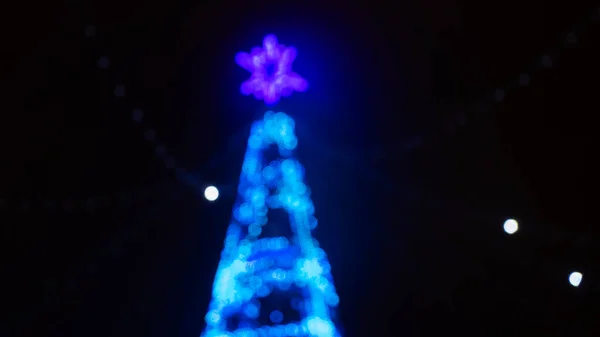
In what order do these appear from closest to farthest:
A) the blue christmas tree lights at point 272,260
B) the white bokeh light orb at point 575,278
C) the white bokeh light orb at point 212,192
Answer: the blue christmas tree lights at point 272,260 → the white bokeh light orb at point 575,278 → the white bokeh light orb at point 212,192

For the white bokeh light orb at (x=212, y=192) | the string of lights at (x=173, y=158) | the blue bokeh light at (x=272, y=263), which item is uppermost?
the string of lights at (x=173, y=158)

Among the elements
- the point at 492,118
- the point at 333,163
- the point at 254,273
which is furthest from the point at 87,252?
the point at 492,118

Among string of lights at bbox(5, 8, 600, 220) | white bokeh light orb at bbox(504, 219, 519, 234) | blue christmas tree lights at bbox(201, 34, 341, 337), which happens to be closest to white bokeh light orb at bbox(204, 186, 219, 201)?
string of lights at bbox(5, 8, 600, 220)

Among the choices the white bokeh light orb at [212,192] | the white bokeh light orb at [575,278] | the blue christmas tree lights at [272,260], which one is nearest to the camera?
the blue christmas tree lights at [272,260]

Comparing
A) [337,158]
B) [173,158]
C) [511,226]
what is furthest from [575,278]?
[173,158]

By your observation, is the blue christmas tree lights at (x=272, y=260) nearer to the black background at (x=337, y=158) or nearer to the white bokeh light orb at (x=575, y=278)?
the black background at (x=337, y=158)

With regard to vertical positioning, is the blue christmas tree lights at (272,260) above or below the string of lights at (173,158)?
below

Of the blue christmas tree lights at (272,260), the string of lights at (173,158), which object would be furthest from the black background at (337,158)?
the blue christmas tree lights at (272,260)

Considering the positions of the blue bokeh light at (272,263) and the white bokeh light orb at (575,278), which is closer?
the blue bokeh light at (272,263)
